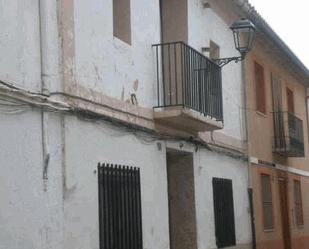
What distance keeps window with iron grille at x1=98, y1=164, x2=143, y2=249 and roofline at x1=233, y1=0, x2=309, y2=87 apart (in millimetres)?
6677

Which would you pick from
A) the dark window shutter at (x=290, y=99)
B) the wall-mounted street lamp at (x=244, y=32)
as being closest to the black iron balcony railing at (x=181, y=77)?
the wall-mounted street lamp at (x=244, y=32)

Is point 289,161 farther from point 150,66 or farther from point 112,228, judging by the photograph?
point 112,228

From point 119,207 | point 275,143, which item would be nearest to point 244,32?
point 119,207

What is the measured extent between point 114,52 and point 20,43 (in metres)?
2.43

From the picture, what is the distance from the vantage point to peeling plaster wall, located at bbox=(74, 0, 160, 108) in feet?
29.5

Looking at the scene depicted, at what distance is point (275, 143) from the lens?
1916 cm

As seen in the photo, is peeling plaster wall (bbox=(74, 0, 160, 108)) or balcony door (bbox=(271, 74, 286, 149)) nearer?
peeling plaster wall (bbox=(74, 0, 160, 108))

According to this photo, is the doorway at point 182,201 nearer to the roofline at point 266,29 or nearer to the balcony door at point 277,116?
the roofline at point 266,29

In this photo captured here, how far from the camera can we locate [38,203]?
24.8ft

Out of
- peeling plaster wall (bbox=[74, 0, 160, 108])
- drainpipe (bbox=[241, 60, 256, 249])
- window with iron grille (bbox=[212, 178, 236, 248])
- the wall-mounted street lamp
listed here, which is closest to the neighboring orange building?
drainpipe (bbox=[241, 60, 256, 249])

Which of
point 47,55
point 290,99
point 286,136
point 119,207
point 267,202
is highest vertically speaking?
point 290,99

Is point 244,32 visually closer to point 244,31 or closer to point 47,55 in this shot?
point 244,31

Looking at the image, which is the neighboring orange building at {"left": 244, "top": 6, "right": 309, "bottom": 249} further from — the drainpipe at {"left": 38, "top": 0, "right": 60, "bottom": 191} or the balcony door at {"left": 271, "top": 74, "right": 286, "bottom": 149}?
the drainpipe at {"left": 38, "top": 0, "right": 60, "bottom": 191}

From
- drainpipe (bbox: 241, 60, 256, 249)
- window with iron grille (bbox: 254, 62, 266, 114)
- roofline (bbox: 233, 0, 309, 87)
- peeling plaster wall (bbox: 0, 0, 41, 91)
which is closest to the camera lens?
peeling plaster wall (bbox: 0, 0, 41, 91)
